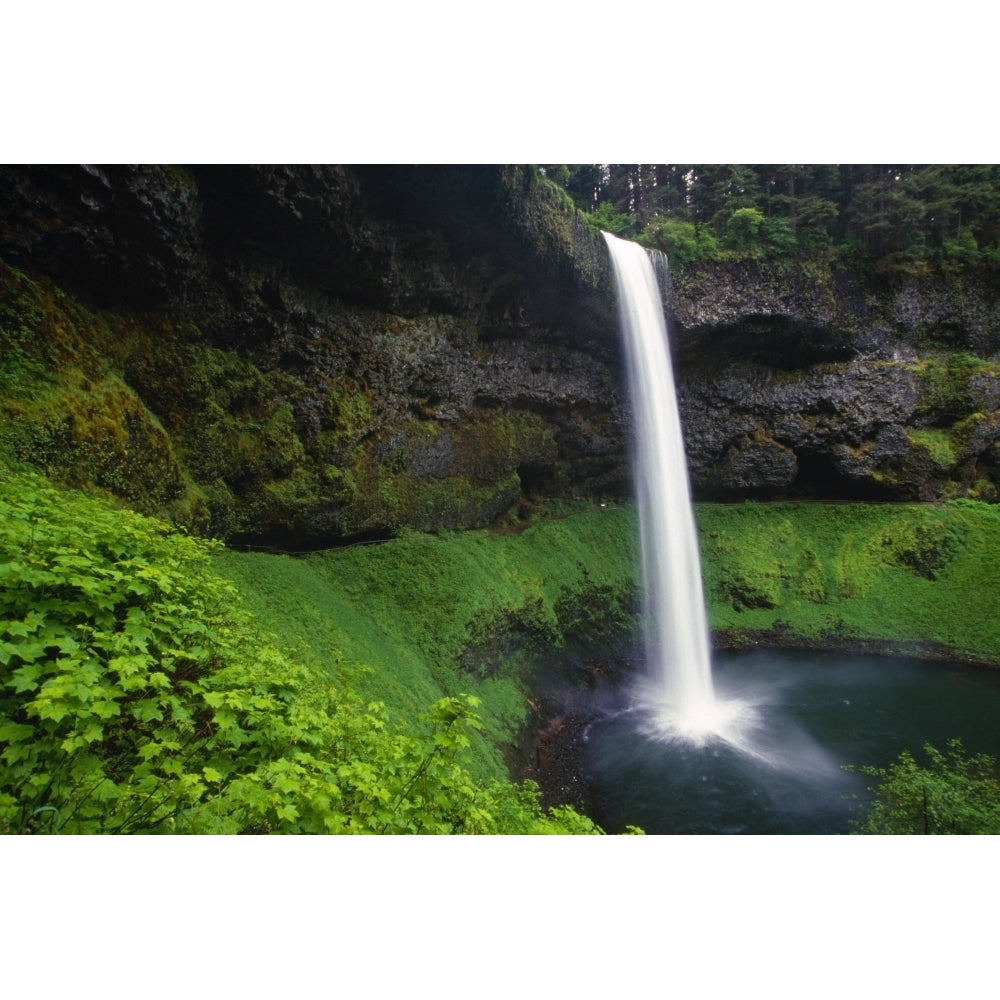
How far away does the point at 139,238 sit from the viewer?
8.29 m

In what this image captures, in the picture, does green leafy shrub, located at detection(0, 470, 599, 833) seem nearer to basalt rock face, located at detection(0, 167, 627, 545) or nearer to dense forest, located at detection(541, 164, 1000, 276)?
basalt rock face, located at detection(0, 167, 627, 545)

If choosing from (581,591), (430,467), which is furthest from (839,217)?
(430,467)

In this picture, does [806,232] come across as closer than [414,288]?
No

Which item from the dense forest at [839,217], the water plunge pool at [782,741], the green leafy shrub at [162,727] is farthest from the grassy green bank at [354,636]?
the dense forest at [839,217]

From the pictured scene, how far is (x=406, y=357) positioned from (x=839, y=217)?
55.6 ft

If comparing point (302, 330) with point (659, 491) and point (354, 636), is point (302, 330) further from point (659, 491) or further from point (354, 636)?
point (659, 491)

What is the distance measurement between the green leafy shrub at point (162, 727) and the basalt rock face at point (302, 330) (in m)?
4.70

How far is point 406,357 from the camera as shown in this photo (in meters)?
13.3

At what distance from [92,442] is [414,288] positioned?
732 cm

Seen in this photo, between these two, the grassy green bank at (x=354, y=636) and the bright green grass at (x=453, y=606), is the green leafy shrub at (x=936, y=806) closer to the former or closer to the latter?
the grassy green bank at (x=354, y=636)

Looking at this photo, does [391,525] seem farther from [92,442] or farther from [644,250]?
[644,250]

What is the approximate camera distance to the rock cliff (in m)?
7.99

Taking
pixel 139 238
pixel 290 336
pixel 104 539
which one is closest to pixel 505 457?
pixel 290 336

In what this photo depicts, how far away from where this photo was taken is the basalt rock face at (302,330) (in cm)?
777
